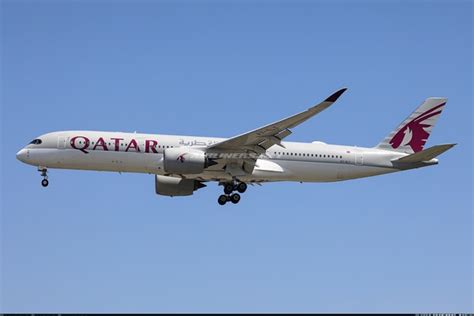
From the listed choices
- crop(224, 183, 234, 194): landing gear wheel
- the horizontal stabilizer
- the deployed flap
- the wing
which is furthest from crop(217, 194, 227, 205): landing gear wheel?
the horizontal stabilizer

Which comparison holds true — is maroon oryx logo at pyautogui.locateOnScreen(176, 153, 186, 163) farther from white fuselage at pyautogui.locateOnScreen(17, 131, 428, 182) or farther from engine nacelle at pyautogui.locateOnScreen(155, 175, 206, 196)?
engine nacelle at pyautogui.locateOnScreen(155, 175, 206, 196)

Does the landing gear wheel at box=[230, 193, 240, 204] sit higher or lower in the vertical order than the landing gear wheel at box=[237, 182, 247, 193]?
lower

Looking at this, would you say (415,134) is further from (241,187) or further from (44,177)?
(44,177)

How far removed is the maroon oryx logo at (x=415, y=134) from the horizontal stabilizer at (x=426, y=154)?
1970 mm

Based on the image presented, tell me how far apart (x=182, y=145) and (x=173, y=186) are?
349 centimetres

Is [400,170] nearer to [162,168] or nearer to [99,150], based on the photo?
[162,168]

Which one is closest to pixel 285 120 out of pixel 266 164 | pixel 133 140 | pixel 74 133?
pixel 266 164

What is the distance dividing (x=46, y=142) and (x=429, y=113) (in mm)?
20762

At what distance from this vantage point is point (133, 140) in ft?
161

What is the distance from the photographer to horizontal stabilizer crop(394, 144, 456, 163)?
48125 millimetres

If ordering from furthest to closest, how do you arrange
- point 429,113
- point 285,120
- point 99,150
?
point 429,113
point 99,150
point 285,120

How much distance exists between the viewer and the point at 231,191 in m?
50.5

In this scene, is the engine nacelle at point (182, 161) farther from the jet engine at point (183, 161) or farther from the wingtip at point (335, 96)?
the wingtip at point (335, 96)

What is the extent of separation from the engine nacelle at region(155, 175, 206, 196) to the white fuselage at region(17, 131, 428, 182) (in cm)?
192
